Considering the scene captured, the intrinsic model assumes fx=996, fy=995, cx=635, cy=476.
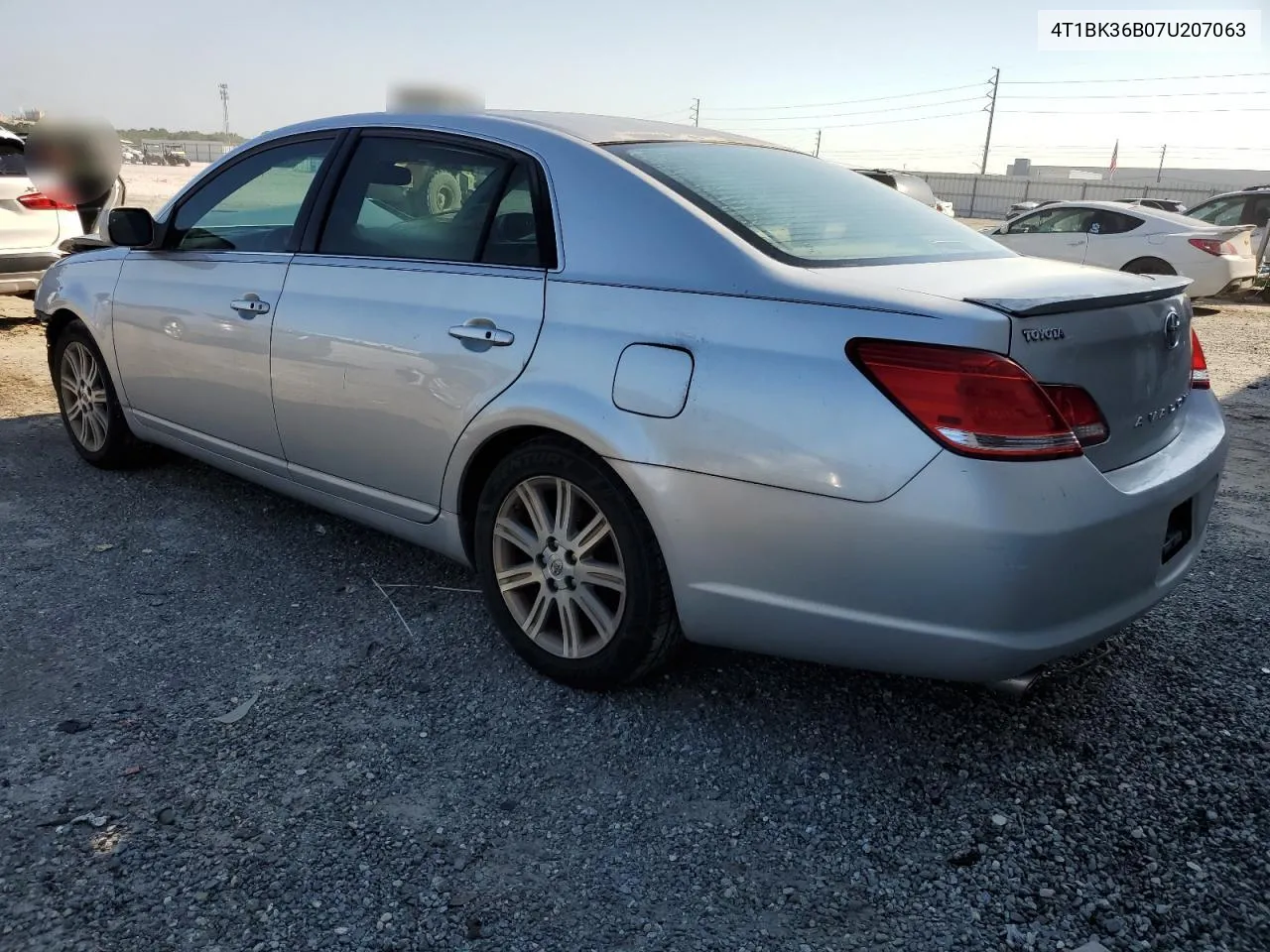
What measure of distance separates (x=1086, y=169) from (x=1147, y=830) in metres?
81.4

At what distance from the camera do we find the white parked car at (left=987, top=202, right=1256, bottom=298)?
40.8 feet

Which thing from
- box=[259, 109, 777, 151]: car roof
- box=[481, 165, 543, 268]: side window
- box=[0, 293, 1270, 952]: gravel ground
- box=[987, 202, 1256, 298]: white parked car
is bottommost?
box=[0, 293, 1270, 952]: gravel ground

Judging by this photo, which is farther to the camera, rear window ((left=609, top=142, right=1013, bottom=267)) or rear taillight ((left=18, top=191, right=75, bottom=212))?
rear taillight ((left=18, top=191, right=75, bottom=212))

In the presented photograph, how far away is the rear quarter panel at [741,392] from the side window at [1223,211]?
16014 mm

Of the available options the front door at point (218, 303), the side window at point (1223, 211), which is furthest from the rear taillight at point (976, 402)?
the side window at point (1223, 211)

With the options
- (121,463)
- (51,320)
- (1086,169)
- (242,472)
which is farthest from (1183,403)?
(1086,169)

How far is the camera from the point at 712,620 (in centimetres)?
253

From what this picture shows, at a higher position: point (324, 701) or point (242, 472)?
point (242, 472)

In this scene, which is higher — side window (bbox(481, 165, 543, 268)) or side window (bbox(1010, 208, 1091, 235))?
side window (bbox(481, 165, 543, 268))

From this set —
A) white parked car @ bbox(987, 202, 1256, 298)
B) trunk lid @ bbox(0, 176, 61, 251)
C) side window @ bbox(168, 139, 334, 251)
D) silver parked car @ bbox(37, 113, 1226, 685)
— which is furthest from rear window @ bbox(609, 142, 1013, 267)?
white parked car @ bbox(987, 202, 1256, 298)

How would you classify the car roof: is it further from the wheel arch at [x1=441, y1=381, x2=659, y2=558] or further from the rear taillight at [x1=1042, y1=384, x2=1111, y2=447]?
the rear taillight at [x1=1042, y1=384, x2=1111, y2=447]

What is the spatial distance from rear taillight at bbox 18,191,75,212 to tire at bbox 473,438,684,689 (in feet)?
21.5

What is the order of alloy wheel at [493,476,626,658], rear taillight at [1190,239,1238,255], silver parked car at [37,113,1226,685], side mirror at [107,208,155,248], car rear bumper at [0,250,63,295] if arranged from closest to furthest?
silver parked car at [37,113,1226,685], alloy wheel at [493,476,626,658], side mirror at [107,208,155,248], car rear bumper at [0,250,63,295], rear taillight at [1190,239,1238,255]

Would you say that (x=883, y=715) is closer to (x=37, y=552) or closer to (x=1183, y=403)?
(x=1183, y=403)
